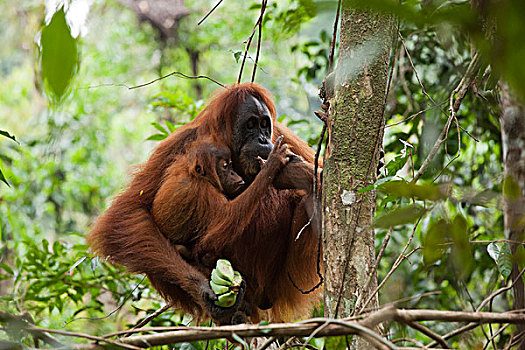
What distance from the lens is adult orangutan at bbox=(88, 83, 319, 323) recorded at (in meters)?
2.40

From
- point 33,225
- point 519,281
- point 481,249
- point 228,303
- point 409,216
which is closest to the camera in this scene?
point 409,216

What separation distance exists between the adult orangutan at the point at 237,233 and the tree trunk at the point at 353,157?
0.58 m

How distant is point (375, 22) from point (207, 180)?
1157 millimetres

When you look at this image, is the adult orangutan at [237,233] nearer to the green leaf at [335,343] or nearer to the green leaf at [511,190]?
the green leaf at [335,343]

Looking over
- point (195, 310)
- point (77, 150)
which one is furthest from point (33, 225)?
point (195, 310)

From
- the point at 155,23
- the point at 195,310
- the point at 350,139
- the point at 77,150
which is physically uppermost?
the point at 155,23

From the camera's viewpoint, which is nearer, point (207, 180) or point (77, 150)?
point (207, 180)

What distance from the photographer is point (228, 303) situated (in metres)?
2.16

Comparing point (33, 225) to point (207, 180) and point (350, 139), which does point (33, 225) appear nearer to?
point (207, 180)

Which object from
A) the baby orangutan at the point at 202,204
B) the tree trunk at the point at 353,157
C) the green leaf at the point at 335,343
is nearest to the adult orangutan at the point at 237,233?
the baby orangutan at the point at 202,204

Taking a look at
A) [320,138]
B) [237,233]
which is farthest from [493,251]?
[237,233]

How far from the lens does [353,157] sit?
1630mm

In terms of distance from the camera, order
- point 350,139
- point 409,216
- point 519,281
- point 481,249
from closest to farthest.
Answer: point 409,216
point 519,281
point 350,139
point 481,249

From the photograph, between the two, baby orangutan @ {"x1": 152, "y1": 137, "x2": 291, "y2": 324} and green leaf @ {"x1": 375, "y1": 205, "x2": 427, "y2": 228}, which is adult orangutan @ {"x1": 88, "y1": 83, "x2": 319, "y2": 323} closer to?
baby orangutan @ {"x1": 152, "y1": 137, "x2": 291, "y2": 324}
